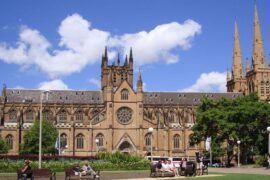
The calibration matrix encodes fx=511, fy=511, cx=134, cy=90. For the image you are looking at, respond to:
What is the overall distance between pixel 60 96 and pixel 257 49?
48.4 m

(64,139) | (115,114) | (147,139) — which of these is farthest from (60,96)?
(147,139)

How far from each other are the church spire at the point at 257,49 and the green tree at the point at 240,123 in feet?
140


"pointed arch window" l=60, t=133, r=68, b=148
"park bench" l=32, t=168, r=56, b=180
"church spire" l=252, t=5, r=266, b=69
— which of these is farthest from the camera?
"church spire" l=252, t=5, r=266, b=69

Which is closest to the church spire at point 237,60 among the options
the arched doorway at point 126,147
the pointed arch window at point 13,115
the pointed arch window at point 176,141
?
the pointed arch window at point 176,141

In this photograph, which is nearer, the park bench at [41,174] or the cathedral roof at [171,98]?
the park bench at [41,174]

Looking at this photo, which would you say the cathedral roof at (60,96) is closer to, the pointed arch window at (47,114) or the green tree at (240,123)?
the pointed arch window at (47,114)

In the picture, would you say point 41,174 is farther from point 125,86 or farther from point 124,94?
point 125,86

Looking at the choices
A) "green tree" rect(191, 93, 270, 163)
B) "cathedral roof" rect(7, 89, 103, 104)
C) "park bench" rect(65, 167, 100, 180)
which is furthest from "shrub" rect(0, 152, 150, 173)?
"cathedral roof" rect(7, 89, 103, 104)

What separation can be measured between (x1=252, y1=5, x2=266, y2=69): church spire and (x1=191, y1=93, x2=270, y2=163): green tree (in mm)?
42542

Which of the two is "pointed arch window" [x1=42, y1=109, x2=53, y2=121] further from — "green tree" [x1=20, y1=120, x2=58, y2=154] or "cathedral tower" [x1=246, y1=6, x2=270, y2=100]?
"cathedral tower" [x1=246, y1=6, x2=270, y2=100]

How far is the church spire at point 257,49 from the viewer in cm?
12306

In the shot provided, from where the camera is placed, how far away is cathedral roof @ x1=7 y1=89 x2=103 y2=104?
11419 centimetres

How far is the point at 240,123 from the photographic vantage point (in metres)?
77.8

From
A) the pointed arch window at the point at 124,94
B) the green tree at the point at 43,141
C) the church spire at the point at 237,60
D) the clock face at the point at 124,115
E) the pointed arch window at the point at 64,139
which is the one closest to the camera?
the green tree at the point at 43,141
